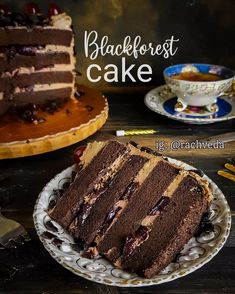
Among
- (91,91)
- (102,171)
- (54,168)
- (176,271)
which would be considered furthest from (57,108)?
(176,271)

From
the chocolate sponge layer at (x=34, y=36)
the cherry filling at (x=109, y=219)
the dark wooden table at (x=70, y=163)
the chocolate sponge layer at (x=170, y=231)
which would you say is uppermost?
the chocolate sponge layer at (x=34, y=36)

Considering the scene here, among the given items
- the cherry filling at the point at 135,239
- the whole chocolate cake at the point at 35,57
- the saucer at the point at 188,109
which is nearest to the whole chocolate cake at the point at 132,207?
the cherry filling at the point at 135,239

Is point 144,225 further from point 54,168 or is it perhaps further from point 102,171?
point 54,168

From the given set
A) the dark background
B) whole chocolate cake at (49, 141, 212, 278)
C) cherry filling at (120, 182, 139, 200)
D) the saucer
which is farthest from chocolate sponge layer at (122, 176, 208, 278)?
the dark background

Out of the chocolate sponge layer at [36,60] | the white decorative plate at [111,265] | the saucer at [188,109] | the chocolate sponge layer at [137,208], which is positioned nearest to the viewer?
the white decorative plate at [111,265]

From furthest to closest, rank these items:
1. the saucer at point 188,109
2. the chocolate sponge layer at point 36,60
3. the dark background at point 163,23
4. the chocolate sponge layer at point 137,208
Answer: the dark background at point 163,23 → the chocolate sponge layer at point 36,60 → the saucer at point 188,109 → the chocolate sponge layer at point 137,208

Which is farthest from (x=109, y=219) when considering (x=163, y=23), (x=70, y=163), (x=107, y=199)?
(x=163, y=23)

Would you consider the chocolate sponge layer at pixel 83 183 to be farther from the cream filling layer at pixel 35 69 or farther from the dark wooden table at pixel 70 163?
the cream filling layer at pixel 35 69
